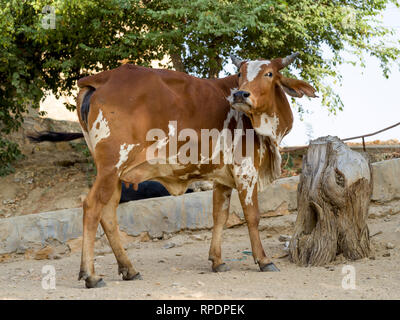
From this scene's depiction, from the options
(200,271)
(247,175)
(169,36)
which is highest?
(169,36)

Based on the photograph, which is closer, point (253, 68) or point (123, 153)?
point (123, 153)

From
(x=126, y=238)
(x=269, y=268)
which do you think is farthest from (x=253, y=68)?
(x=126, y=238)

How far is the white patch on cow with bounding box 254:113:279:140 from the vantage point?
484 cm

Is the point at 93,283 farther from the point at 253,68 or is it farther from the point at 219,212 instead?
the point at 253,68

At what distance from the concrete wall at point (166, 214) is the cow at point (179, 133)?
1.54 metres

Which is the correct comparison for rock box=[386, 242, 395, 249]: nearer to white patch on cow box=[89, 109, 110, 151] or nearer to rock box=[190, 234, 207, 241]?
rock box=[190, 234, 207, 241]

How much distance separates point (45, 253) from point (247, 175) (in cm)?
289

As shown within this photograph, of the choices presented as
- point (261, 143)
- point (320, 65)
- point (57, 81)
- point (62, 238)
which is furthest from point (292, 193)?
point (57, 81)

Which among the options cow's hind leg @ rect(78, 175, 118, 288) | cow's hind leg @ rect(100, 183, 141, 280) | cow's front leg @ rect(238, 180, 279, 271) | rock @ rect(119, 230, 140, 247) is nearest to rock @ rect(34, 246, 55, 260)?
rock @ rect(119, 230, 140, 247)

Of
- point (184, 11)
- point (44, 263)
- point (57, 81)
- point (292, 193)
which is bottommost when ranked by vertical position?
point (44, 263)

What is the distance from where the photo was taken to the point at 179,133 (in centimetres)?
454

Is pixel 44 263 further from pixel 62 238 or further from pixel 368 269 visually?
pixel 368 269

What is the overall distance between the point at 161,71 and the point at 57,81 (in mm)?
6109

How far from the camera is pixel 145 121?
439 cm
